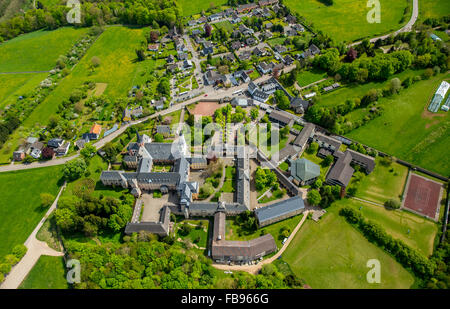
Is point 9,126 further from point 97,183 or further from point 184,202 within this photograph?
point 184,202

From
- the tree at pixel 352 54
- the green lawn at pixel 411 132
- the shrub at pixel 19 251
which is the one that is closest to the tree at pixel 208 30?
the tree at pixel 352 54

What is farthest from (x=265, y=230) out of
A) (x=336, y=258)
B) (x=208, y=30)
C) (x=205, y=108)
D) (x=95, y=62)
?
(x=95, y=62)

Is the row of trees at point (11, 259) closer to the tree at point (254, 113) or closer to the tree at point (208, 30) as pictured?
the tree at point (254, 113)

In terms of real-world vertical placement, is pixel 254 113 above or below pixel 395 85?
below

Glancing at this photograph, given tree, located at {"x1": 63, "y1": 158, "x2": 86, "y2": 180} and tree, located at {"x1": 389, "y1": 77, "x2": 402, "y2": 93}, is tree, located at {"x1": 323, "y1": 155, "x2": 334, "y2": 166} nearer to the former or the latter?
tree, located at {"x1": 389, "y1": 77, "x2": 402, "y2": 93}

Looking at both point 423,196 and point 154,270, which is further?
point 423,196

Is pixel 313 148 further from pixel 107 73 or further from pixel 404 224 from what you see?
pixel 107 73

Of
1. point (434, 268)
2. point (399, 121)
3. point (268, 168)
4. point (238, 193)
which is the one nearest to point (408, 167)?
point (399, 121)
